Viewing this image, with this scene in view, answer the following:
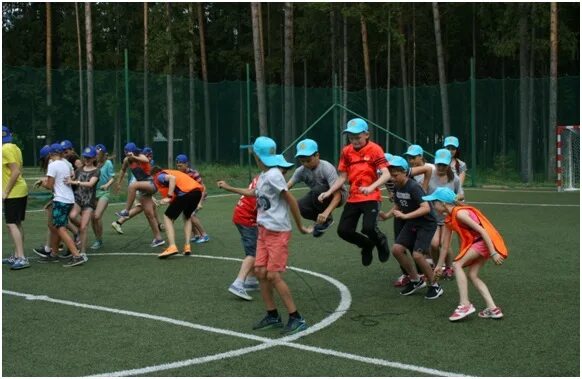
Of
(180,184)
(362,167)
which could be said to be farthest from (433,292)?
(180,184)

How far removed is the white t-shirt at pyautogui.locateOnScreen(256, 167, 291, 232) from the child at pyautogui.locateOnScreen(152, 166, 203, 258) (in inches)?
160

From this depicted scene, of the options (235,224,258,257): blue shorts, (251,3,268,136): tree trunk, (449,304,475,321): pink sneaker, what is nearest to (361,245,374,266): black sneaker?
(235,224,258,257): blue shorts

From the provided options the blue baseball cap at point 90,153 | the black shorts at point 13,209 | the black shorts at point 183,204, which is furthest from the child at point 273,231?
the blue baseball cap at point 90,153

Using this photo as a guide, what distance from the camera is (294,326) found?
22.3ft

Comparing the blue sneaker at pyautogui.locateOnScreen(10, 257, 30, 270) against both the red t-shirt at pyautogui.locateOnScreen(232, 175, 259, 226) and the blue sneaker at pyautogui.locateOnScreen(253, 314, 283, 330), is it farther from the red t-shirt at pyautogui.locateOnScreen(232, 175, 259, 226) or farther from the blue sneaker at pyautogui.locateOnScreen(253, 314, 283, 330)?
the blue sneaker at pyautogui.locateOnScreen(253, 314, 283, 330)

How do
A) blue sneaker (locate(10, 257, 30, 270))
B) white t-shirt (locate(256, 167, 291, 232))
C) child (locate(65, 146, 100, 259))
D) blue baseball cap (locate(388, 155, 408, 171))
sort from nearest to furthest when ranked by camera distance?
white t-shirt (locate(256, 167, 291, 232)) → blue baseball cap (locate(388, 155, 408, 171)) → blue sneaker (locate(10, 257, 30, 270)) → child (locate(65, 146, 100, 259))

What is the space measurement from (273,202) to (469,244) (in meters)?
1.87

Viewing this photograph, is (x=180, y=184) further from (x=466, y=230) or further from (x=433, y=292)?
(x=466, y=230)

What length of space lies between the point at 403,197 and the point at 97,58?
149ft

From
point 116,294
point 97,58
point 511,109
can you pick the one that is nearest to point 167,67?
point 511,109

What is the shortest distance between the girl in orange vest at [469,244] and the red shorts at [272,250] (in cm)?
150

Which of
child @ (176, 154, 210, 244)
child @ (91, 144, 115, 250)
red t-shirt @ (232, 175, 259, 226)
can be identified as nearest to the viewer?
red t-shirt @ (232, 175, 259, 226)

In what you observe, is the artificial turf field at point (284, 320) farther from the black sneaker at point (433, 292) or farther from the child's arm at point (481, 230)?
the child's arm at point (481, 230)

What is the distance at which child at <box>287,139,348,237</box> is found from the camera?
8.14m
